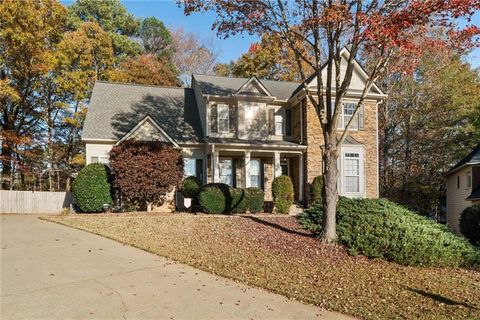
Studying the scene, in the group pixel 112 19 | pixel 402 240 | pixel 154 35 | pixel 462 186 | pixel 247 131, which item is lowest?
pixel 402 240

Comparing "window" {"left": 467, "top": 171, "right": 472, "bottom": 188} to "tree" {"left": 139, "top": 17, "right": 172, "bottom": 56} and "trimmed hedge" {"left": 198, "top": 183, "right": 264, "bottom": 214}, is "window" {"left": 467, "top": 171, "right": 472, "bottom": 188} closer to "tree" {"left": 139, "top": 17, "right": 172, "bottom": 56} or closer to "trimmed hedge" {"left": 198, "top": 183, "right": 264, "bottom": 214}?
"trimmed hedge" {"left": 198, "top": 183, "right": 264, "bottom": 214}

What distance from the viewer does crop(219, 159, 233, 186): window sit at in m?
21.8

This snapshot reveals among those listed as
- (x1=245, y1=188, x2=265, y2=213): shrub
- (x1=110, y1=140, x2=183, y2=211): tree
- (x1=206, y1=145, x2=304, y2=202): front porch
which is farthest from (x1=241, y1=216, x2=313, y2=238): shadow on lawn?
(x1=206, y1=145, x2=304, y2=202): front porch

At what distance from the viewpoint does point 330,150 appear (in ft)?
37.4

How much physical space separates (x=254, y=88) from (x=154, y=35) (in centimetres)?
2095

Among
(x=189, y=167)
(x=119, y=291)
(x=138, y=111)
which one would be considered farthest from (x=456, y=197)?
(x=119, y=291)

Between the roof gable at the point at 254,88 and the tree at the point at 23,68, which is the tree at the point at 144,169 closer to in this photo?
the roof gable at the point at 254,88

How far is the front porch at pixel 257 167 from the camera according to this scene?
20.8 meters

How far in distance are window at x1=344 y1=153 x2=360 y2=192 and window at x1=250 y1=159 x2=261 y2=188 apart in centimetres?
470

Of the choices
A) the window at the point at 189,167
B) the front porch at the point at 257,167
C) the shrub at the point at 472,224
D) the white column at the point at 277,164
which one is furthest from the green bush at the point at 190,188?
the shrub at the point at 472,224

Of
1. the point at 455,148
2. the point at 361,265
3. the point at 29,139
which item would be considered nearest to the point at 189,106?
the point at 29,139

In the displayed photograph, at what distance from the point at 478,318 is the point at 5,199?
21508 millimetres

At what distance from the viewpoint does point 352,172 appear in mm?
21125

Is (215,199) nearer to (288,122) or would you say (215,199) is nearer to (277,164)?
Result: (277,164)
